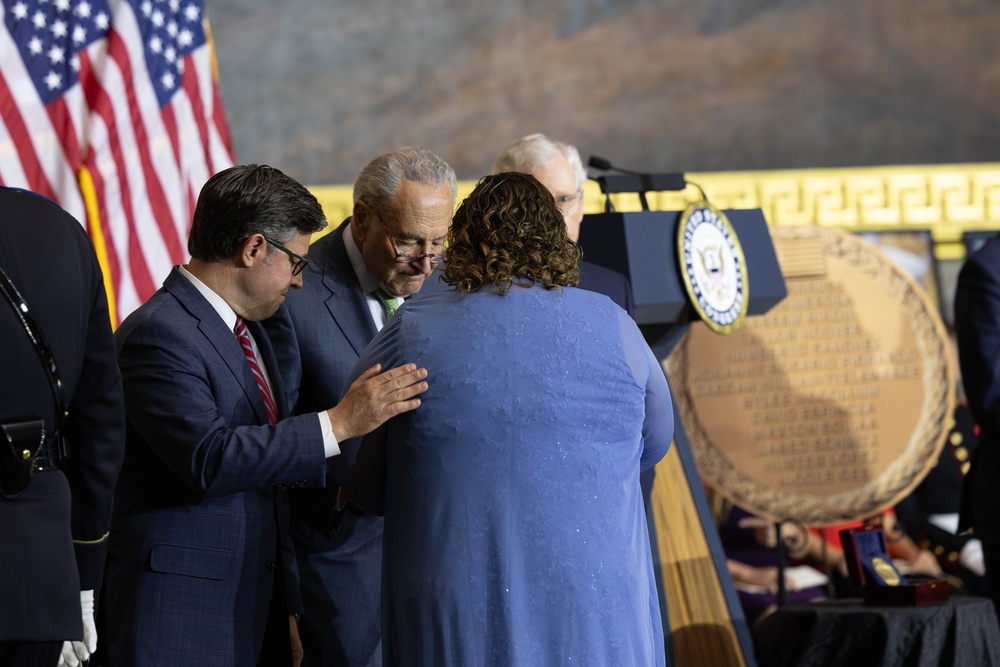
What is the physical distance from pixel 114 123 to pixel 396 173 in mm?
2430

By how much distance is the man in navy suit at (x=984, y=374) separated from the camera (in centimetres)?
373

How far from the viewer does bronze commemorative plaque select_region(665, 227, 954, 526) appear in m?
5.52

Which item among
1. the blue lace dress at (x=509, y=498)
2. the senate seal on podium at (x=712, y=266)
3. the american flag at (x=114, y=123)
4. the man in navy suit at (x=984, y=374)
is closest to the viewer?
the blue lace dress at (x=509, y=498)

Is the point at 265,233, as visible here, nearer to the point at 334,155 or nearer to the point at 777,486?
the point at 777,486

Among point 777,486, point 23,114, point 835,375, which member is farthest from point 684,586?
point 23,114

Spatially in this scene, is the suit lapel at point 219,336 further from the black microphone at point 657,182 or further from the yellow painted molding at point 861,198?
the yellow painted molding at point 861,198

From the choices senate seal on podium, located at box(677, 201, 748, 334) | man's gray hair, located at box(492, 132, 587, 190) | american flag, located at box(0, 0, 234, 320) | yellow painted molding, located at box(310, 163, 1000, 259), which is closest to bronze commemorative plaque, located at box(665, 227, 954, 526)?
yellow painted molding, located at box(310, 163, 1000, 259)

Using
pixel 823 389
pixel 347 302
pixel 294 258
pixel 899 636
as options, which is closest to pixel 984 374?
pixel 899 636

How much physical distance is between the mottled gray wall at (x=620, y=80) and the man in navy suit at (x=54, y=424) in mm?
4882

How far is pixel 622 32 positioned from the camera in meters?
7.28

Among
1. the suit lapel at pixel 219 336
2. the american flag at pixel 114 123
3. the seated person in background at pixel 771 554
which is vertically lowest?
the seated person in background at pixel 771 554

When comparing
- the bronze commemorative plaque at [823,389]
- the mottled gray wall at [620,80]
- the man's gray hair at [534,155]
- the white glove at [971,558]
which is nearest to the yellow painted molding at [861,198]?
the bronze commemorative plaque at [823,389]

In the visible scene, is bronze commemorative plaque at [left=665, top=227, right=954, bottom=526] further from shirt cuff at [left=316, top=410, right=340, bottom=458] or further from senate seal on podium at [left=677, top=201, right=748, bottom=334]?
shirt cuff at [left=316, top=410, right=340, bottom=458]

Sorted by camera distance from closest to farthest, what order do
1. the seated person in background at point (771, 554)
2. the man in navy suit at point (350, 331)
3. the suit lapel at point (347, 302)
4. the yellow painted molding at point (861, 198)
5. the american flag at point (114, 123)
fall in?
the man in navy suit at point (350, 331) → the suit lapel at point (347, 302) → the american flag at point (114, 123) → the seated person in background at point (771, 554) → the yellow painted molding at point (861, 198)
